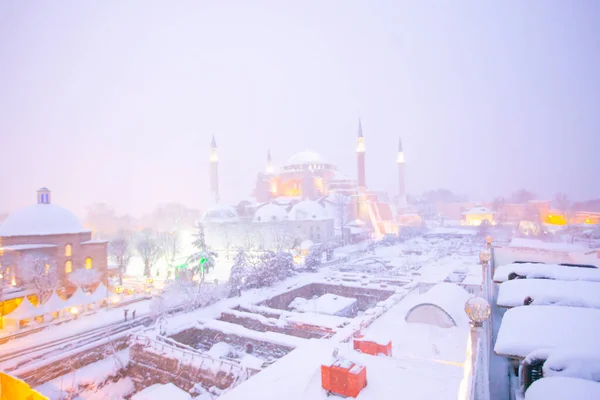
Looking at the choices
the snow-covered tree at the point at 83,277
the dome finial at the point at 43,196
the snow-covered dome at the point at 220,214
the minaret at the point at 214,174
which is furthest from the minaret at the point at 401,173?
the dome finial at the point at 43,196

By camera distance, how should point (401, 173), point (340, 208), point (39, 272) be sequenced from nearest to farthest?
1. point (39, 272)
2. point (340, 208)
3. point (401, 173)

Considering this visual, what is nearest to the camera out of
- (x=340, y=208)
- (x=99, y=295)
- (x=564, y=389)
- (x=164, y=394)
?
(x=564, y=389)

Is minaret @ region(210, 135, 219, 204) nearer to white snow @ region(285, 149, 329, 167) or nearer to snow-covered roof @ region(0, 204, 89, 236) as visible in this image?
white snow @ region(285, 149, 329, 167)

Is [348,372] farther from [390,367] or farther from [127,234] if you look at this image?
[127,234]

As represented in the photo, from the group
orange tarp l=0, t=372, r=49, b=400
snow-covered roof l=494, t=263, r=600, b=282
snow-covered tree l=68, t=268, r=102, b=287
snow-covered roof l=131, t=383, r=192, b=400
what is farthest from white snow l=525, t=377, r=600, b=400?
snow-covered tree l=68, t=268, r=102, b=287

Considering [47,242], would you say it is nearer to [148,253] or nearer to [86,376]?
[148,253]

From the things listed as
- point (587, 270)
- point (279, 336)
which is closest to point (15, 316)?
point (279, 336)

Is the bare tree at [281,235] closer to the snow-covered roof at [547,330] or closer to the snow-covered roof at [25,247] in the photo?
the snow-covered roof at [25,247]

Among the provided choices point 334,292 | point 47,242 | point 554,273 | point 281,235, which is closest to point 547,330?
point 554,273
